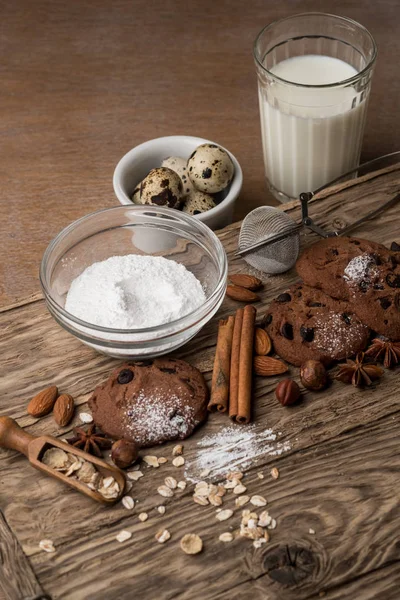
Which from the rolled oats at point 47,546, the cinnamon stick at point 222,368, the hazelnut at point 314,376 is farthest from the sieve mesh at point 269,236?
the rolled oats at point 47,546

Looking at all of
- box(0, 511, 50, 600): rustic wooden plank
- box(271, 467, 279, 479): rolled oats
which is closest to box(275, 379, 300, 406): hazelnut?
box(271, 467, 279, 479): rolled oats

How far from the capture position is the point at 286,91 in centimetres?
157

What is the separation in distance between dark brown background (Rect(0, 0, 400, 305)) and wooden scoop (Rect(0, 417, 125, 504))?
1.57 ft

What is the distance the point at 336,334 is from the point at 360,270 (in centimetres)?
12

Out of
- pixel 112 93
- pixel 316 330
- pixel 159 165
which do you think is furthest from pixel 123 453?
pixel 112 93

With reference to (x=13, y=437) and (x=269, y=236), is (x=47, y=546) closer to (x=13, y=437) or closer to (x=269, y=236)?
(x=13, y=437)

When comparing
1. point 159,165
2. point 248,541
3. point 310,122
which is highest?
point 310,122

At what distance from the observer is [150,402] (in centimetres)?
127

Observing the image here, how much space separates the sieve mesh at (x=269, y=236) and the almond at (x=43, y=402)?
1.37 ft

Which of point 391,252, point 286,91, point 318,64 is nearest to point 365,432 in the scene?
point 391,252

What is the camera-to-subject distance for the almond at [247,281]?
4.78ft

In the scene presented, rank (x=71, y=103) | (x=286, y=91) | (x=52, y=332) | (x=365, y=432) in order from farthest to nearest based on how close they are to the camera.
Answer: (x=71, y=103)
(x=286, y=91)
(x=52, y=332)
(x=365, y=432)

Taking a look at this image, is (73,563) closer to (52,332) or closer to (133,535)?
(133,535)

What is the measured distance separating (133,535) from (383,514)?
1.11 ft
